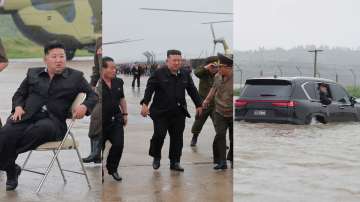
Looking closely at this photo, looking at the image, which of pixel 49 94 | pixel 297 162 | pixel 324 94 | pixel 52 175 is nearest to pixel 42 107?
pixel 49 94

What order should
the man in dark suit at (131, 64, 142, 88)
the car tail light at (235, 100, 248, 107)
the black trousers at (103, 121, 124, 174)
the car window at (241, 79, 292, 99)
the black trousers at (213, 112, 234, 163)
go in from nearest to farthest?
the man in dark suit at (131, 64, 142, 88) < the black trousers at (103, 121, 124, 174) < the black trousers at (213, 112, 234, 163) < the car window at (241, 79, 292, 99) < the car tail light at (235, 100, 248, 107)

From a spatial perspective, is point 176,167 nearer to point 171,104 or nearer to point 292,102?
point 171,104

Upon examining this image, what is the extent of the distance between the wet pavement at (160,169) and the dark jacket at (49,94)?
0.36m

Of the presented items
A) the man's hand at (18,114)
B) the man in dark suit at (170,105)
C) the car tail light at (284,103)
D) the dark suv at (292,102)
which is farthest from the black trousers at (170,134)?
the car tail light at (284,103)

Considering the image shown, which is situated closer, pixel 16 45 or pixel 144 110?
pixel 16 45

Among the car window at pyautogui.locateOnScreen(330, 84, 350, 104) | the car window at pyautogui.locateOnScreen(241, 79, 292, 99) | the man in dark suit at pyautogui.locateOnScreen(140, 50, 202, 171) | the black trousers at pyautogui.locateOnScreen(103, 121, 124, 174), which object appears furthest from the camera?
the car window at pyautogui.locateOnScreen(241, 79, 292, 99)

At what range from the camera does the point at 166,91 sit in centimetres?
419

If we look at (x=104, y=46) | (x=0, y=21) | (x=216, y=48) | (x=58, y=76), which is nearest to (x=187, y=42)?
(x=216, y=48)

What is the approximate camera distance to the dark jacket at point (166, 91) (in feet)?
13.5

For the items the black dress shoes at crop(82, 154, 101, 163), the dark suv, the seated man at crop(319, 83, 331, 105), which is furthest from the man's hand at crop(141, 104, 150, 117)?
the seated man at crop(319, 83, 331, 105)

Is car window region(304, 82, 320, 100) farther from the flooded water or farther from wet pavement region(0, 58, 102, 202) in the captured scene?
wet pavement region(0, 58, 102, 202)

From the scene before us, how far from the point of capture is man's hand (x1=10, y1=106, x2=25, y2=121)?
151 inches

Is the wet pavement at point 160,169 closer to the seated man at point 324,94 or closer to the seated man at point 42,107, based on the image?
the seated man at point 42,107

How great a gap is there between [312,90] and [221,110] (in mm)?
1069
